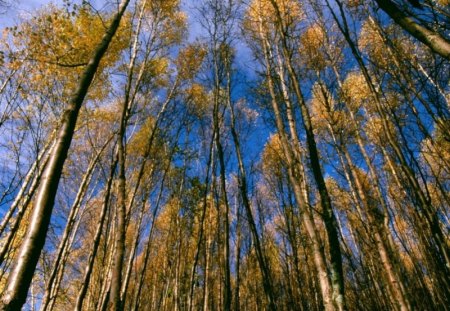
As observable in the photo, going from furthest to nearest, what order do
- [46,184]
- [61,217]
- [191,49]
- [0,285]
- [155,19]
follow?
1. [191,49]
2. [61,217]
3. [0,285]
4. [155,19]
5. [46,184]

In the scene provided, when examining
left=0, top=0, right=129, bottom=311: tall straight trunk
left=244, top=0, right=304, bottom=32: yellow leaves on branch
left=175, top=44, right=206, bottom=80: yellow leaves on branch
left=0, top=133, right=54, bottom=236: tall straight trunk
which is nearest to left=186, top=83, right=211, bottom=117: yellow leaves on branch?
left=175, top=44, right=206, bottom=80: yellow leaves on branch

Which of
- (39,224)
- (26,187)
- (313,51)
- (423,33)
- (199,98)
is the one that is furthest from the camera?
(199,98)

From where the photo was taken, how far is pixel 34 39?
793 centimetres

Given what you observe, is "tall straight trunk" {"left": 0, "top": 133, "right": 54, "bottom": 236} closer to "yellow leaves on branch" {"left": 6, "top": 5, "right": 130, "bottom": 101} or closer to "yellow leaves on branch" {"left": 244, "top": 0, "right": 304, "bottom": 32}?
"yellow leaves on branch" {"left": 6, "top": 5, "right": 130, "bottom": 101}

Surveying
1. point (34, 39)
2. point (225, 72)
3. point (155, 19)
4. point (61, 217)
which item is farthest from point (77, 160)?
point (225, 72)

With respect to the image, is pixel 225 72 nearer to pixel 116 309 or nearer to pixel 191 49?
pixel 191 49

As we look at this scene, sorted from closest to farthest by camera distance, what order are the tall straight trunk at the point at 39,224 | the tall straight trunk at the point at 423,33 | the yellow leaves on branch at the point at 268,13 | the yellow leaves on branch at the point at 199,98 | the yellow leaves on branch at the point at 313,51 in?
the tall straight trunk at the point at 39,224 → the tall straight trunk at the point at 423,33 → the yellow leaves on branch at the point at 313,51 → the yellow leaves on branch at the point at 268,13 → the yellow leaves on branch at the point at 199,98

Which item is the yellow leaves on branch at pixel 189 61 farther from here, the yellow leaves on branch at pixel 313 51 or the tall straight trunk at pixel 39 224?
the tall straight trunk at pixel 39 224

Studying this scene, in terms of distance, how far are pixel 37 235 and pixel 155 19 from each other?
7.86 m

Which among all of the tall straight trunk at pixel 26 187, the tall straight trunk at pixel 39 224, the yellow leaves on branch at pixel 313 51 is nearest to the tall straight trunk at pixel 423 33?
the tall straight trunk at pixel 39 224

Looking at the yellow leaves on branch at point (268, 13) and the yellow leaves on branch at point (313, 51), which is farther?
the yellow leaves on branch at point (268, 13)

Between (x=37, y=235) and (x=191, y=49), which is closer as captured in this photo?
(x=37, y=235)

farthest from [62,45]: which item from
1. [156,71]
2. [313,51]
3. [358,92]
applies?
[358,92]

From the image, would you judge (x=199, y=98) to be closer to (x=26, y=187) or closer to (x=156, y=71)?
(x=156, y=71)
